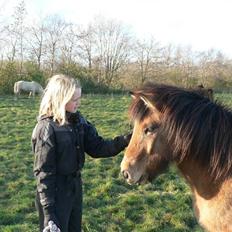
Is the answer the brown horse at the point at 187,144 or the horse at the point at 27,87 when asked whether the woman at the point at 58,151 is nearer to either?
the brown horse at the point at 187,144

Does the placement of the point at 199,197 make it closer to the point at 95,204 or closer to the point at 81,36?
the point at 95,204

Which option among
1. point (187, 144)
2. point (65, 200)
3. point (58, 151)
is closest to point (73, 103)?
point (58, 151)

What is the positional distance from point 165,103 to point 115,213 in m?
3.70

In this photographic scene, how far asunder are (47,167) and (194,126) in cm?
139

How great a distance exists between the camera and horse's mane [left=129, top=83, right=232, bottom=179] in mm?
3574

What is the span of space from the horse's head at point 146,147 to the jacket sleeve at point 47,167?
0.69 m

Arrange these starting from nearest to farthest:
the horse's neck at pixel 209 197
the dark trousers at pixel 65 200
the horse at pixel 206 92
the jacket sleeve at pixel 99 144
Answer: the horse's neck at pixel 209 197 → the horse at pixel 206 92 → the dark trousers at pixel 65 200 → the jacket sleeve at pixel 99 144

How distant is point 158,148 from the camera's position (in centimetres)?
363

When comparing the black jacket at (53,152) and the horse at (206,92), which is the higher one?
the horse at (206,92)

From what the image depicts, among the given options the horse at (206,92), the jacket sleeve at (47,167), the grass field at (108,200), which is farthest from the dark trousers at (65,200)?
the horse at (206,92)

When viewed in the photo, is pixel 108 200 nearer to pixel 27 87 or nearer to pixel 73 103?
pixel 73 103

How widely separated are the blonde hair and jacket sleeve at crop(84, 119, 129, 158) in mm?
519

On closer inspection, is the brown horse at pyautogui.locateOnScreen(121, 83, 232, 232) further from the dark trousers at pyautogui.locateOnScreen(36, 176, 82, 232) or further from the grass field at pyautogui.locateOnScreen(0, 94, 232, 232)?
the grass field at pyautogui.locateOnScreen(0, 94, 232, 232)

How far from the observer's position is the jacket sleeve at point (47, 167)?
12.6 ft
